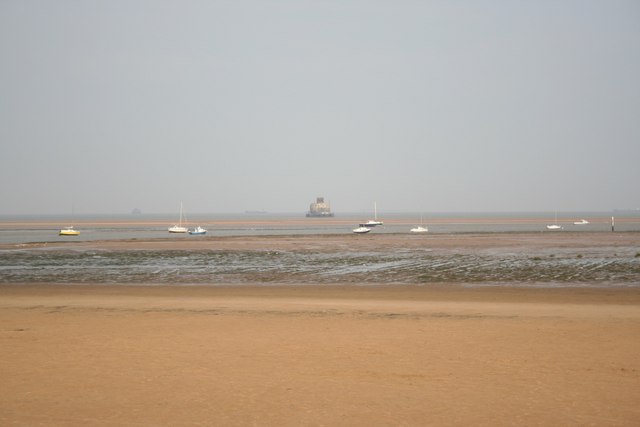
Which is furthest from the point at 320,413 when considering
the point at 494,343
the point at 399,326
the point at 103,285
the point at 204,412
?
the point at 103,285

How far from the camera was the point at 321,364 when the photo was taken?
33.3ft

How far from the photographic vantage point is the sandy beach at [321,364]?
769 cm

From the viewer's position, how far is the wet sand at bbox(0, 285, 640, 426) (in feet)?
25.2

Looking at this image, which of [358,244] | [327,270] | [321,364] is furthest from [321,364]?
[358,244]

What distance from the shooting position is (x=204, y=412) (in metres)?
7.73

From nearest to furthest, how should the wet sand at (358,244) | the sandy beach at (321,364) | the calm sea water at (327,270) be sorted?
the sandy beach at (321,364), the calm sea water at (327,270), the wet sand at (358,244)

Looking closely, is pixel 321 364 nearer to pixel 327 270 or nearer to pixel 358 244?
pixel 327 270

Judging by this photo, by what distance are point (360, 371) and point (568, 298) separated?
1277cm

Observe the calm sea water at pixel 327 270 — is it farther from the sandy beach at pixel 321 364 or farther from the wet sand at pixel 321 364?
the wet sand at pixel 321 364

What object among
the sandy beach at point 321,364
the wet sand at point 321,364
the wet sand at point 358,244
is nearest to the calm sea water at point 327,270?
the sandy beach at point 321,364

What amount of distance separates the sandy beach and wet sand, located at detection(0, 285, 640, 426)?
0.03 m

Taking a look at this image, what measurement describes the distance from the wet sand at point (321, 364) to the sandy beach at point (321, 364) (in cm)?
3

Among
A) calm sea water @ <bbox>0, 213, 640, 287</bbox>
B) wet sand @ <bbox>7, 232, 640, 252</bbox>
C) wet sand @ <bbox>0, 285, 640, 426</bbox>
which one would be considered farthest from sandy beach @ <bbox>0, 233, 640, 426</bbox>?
wet sand @ <bbox>7, 232, 640, 252</bbox>

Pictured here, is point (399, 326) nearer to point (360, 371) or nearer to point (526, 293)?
point (360, 371)
